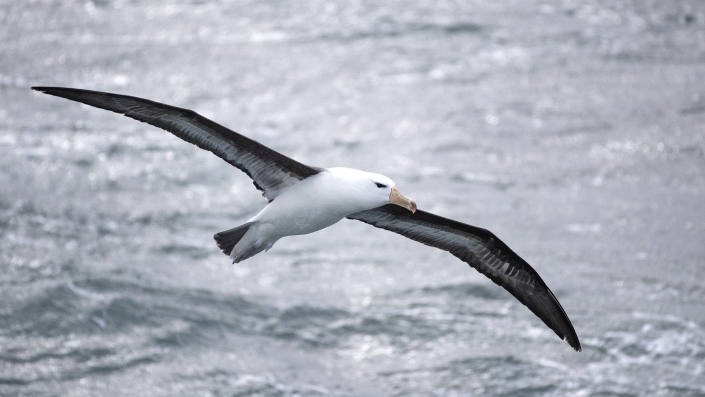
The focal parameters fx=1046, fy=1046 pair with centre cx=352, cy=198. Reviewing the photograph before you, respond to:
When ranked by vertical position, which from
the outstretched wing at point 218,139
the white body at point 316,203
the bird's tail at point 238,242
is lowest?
the bird's tail at point 238,242

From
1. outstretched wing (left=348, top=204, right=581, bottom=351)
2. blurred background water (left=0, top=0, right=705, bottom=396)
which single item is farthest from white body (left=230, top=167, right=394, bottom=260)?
blurred background water (left=0, top=0, right=705, bottom=396)

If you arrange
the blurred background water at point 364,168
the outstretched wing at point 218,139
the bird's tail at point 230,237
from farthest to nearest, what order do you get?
1. the blurred background water at point 364,168
2. the bird's tail at point 230,237
3. the outstretched wing at point 218,139

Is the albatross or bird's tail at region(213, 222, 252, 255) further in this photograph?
bird's tail at region(213, 222, 252, 255)

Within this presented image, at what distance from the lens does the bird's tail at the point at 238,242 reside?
9.73m

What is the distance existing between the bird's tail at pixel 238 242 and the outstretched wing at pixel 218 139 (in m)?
0.42

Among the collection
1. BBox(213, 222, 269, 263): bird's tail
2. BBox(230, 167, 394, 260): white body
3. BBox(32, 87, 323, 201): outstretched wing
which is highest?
BBox(32, 87, 323, 201): outstretched wing

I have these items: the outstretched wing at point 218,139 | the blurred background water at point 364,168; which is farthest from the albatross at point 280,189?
the blurred background water at point 364,168

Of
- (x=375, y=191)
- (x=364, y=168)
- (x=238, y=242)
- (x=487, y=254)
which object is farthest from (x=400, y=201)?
(x=364, y=168)

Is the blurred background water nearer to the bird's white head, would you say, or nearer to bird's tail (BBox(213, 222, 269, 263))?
bird's tail (BBox(213, 222, 269, 263))

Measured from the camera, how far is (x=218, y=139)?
31.4 ft

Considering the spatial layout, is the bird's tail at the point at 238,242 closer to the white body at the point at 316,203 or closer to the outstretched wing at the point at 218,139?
the white body at the point at 316,203

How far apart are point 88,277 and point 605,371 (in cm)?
880

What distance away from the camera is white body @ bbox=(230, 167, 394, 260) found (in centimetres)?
935

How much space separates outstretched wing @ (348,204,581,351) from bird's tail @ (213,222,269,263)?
1.30 m
